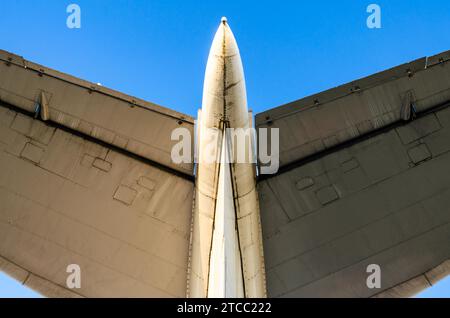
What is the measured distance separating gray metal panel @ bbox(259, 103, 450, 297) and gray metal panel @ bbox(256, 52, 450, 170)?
24cm

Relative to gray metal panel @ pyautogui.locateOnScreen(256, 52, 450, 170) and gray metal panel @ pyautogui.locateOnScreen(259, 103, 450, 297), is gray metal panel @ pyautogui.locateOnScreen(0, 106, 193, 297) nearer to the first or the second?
gray metal panel @ pyautogui.locateOnScreen(259, 103, 450, 297)

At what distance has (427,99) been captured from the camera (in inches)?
353

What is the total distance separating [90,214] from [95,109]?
171cm

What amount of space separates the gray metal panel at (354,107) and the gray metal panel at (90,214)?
73.1 inches

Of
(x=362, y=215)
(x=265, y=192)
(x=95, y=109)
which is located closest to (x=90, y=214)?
(x=95, y=109)

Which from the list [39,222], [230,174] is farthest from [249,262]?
[39,222]

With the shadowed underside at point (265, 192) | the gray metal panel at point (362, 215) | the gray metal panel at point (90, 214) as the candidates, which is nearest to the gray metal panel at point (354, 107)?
the shadowed underside at point (265, 192)

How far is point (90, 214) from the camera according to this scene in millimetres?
8906

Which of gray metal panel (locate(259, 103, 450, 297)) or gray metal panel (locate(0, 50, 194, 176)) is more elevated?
gray metal panel (locate(0, 50, 194, 176))

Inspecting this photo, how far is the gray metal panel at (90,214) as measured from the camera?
8852 mm

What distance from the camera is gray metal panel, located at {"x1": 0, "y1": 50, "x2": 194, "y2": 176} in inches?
341

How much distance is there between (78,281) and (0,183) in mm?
2077

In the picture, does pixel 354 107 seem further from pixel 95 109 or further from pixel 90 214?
pixel 90 214

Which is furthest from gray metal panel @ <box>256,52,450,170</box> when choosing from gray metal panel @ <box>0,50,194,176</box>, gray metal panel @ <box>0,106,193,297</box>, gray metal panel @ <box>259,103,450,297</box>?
gray metal panel @ <box>0,106,193,297</box>
